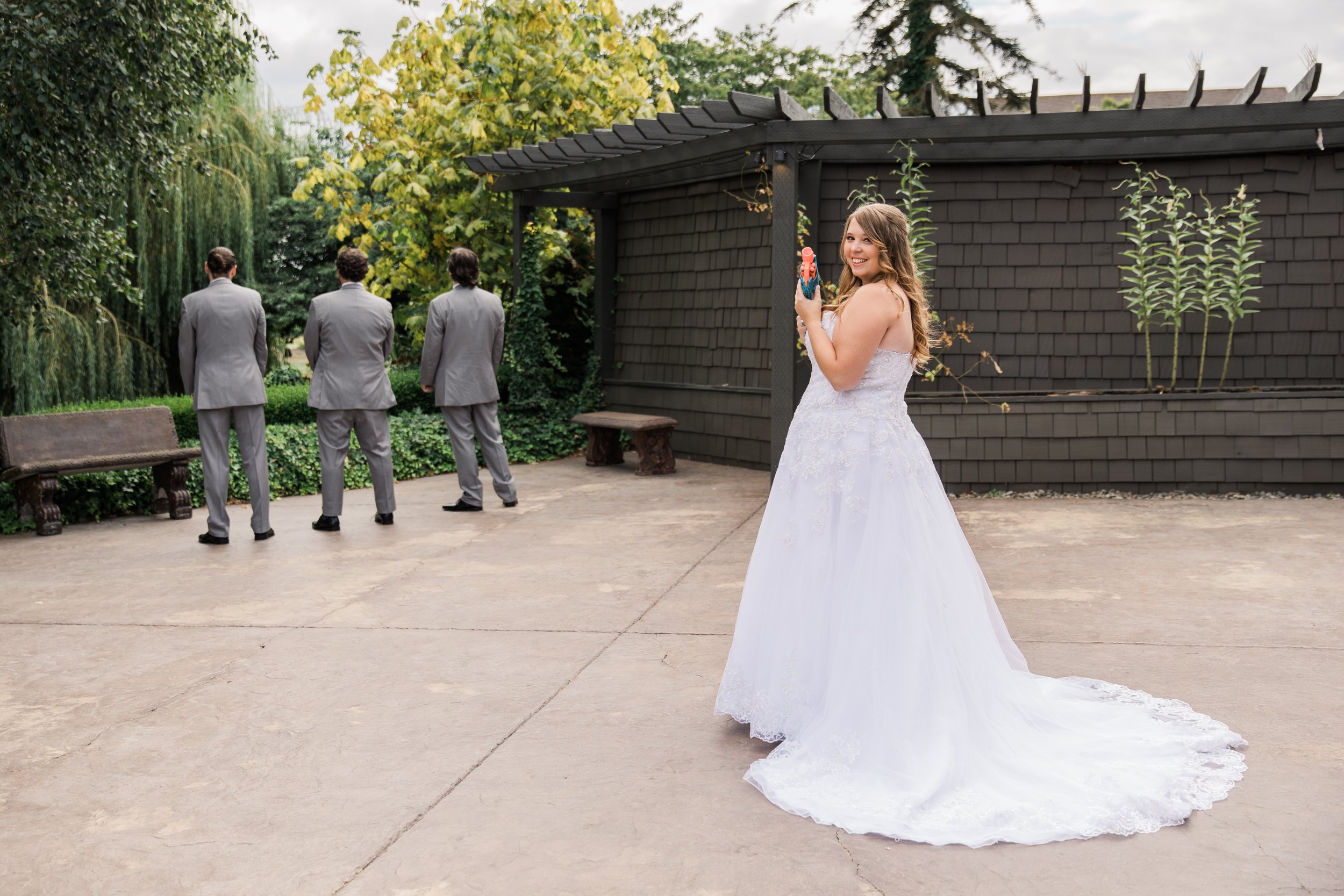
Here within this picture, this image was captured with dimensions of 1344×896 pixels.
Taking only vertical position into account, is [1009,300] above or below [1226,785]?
above

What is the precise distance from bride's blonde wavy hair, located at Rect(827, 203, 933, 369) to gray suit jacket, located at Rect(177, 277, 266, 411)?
4.66 meters

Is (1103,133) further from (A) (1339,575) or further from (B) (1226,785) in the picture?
(B) (1226,785)

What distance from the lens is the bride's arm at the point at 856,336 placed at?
3635mm

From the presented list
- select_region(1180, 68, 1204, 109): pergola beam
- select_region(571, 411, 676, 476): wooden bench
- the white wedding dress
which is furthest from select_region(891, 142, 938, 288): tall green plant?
the white wedding dress

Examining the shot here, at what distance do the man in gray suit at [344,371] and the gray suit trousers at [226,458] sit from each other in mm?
402

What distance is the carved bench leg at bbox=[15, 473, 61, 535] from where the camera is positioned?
7730mm

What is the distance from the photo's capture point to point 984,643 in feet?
11.9

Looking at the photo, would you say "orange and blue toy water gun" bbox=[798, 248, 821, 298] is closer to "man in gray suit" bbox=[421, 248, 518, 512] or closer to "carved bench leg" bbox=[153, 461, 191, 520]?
"man in gray suit" bbox=[421, 248, 518, 512]

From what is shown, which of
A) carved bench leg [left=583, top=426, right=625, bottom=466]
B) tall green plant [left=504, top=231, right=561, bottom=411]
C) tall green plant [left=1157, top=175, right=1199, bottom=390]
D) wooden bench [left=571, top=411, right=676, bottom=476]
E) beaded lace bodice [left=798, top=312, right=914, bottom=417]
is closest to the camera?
beaded lace bodice [left=798, top=312, right=914, bottom=417]

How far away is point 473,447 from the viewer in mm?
8484

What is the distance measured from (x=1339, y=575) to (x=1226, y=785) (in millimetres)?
3470

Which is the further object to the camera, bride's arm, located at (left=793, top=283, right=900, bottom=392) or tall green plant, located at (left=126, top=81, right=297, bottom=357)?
tall green plant, located at (left=126, top=81, right=297, bottom=357)

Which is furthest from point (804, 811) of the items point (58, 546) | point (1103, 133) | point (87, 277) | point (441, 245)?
point (441, 245)

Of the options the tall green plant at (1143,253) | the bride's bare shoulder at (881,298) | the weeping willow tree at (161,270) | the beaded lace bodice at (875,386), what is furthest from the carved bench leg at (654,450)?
the bride's bare shoulder at (881,298)
